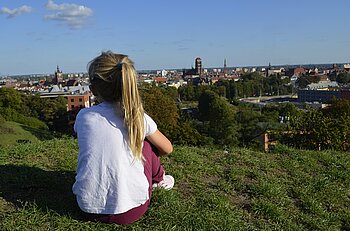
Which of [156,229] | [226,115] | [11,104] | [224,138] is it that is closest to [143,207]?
[156,229]

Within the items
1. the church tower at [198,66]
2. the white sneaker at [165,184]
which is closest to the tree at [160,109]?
the white sneaker at [165,184]

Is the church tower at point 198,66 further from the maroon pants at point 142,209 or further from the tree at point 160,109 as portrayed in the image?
the maroon pants at point 142,209

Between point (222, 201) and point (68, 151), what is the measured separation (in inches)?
84.5

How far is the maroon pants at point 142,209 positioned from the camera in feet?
9.34

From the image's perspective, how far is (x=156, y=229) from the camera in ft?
9.48

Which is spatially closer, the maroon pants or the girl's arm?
the maroon pants

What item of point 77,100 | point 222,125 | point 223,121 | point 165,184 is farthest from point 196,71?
point 165,184

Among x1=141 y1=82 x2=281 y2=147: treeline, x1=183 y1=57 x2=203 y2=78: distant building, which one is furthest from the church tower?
x1=141 y1=82 x2=281 y2=147: treeline

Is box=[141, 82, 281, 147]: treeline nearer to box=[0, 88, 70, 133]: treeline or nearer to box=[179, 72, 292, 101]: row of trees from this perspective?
box=[0, 88, 70, 133]: treeline

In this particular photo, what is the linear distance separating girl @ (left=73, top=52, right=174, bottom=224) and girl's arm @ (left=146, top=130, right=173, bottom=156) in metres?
0.16

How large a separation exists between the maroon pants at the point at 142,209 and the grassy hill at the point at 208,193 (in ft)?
0.15

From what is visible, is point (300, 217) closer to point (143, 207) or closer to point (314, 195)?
point (314, 195)

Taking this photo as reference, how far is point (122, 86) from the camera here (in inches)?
108

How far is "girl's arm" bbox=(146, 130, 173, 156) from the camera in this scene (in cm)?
303
